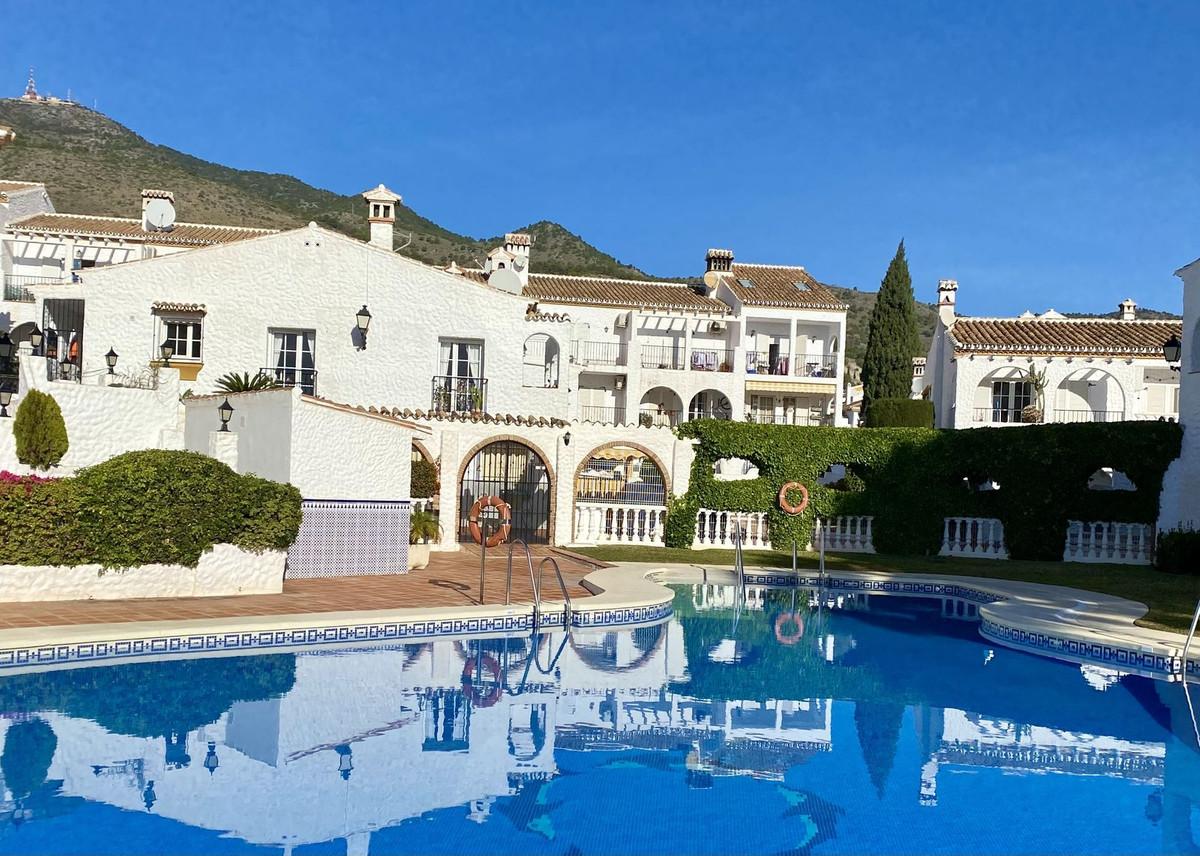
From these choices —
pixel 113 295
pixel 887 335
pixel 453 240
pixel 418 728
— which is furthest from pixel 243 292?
pixel 453 240

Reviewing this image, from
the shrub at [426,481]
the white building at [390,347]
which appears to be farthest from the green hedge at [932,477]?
the shrub at [426,481]

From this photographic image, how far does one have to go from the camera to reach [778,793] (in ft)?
27.7

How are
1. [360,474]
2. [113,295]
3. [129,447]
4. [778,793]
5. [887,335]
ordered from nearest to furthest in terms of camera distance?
[778,793] → [360,474] → [129,447] → [113,295] → [887,335]

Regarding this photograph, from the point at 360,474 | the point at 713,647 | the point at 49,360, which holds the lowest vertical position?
the point at 713,647

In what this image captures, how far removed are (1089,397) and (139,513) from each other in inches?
1368

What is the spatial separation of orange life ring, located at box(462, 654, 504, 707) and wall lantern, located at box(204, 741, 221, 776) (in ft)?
9.55

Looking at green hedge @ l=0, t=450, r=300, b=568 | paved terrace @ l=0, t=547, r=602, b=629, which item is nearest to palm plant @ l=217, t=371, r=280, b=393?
paved terrace @ l=0, t=547, r=602, b=629

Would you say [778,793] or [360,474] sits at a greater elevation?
[360,474]

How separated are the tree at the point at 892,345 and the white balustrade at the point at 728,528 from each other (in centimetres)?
1570

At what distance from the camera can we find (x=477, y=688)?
38.2ft

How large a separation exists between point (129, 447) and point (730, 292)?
26.5 meters

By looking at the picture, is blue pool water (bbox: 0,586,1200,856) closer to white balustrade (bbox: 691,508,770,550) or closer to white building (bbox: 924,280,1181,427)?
white balustrade (bbox: 691,508,770,550)

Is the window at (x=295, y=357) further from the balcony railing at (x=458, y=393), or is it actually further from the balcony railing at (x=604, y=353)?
the balcony railing at (x=604, y=353)

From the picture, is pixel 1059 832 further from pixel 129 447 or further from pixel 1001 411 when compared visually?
pixel 1001 411
